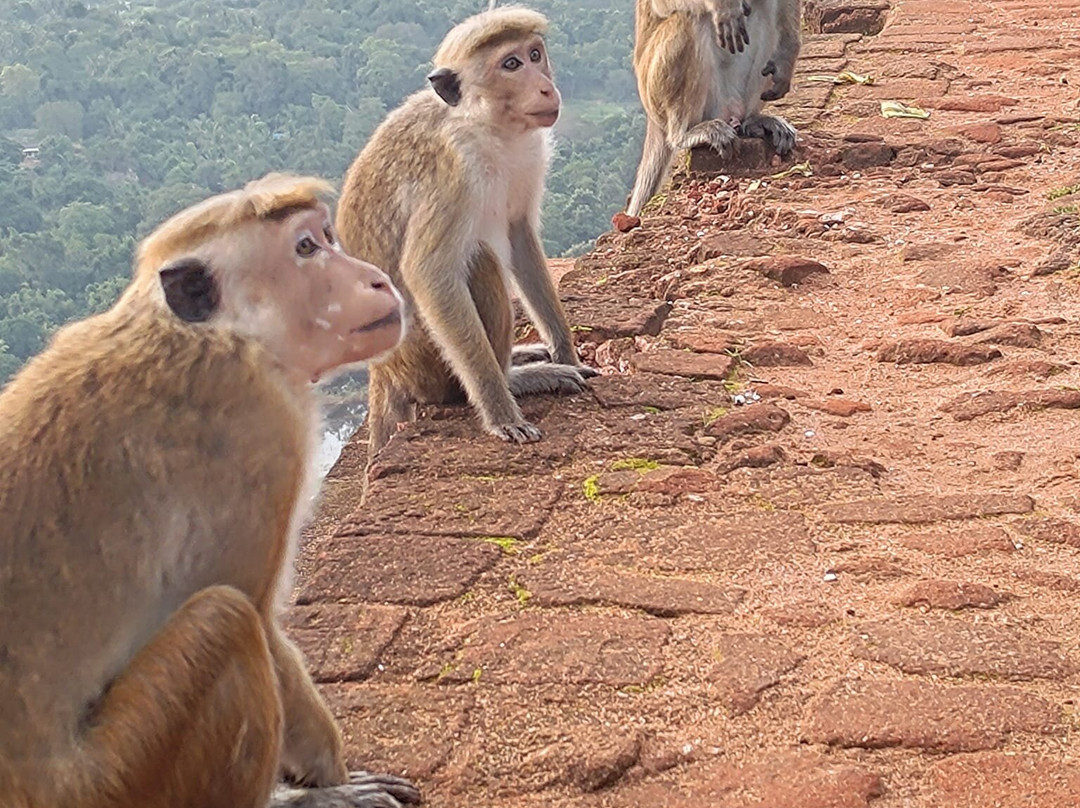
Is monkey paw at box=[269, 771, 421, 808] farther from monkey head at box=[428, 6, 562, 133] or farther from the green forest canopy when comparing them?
the green forest canopy

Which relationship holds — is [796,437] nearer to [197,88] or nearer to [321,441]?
[321,441]

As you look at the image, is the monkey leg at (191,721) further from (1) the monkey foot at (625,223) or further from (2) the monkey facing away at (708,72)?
(2) the monkey facing away at (708,72)

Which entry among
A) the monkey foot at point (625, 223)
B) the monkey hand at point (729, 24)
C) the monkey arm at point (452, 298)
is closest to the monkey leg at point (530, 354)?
the monkey arm at point (452, 298)

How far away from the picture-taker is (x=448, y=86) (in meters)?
4.91

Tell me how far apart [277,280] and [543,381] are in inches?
95.2

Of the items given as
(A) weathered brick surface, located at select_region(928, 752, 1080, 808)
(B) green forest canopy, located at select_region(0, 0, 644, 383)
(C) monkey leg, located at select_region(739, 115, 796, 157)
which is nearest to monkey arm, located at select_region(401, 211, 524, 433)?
(A) weathered brick surface, located at select_region(928, 752, 1080, 808)

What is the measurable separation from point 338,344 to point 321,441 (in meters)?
0.21

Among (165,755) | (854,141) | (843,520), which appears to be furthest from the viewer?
(854,141)

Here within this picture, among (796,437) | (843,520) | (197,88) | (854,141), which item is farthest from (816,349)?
(197,88)

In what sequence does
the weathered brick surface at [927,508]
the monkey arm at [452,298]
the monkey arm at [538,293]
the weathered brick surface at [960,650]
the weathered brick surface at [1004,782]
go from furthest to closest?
the monkey arm at [538,293], the monkey arm at [452,298], the weathered brick surface at [927,508], the weathered brick surface at [960,650], the weathered brick surface at [1004,782]

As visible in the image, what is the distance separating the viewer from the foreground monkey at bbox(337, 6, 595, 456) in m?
4.83

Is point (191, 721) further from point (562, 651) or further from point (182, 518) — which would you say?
point (562, 651)

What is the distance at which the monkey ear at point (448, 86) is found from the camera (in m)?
4.89

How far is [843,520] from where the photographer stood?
4039mm
